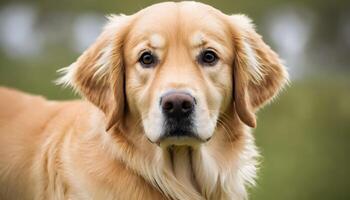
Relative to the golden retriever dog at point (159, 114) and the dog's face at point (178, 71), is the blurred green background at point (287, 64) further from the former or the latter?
the dog's face at point (178, 71)

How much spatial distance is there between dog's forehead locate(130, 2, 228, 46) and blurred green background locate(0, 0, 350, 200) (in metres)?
3.71

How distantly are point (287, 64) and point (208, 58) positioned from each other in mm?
6434

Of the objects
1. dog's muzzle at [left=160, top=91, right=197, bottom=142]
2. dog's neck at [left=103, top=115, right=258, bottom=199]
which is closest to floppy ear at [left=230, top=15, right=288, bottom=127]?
dog's neck at [left=103, top=115, right=258, bottom=199]

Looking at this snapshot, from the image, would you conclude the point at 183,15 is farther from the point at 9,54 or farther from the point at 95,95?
the point at 9,54

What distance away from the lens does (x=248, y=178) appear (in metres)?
6.06

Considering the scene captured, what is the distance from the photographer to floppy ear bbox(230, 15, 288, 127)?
571cm

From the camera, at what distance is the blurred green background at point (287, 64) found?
35.6 feet

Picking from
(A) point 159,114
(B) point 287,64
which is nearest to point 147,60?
(A) point 159,114

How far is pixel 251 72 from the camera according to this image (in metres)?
5.82

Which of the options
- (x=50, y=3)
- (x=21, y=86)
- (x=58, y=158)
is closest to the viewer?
(x=58, y=158)

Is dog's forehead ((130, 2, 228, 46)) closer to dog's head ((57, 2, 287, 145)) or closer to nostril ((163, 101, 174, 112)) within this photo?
dog's head ((57, 2, 287, 145))

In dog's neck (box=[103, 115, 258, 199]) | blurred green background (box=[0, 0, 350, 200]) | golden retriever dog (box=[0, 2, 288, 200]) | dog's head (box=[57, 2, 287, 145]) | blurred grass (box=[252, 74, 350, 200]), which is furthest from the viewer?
blurred green background (box=[0, 0, 350, 200])

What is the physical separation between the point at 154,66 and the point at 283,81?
107 centimetres

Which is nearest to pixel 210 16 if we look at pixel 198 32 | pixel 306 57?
pixel 198 32
